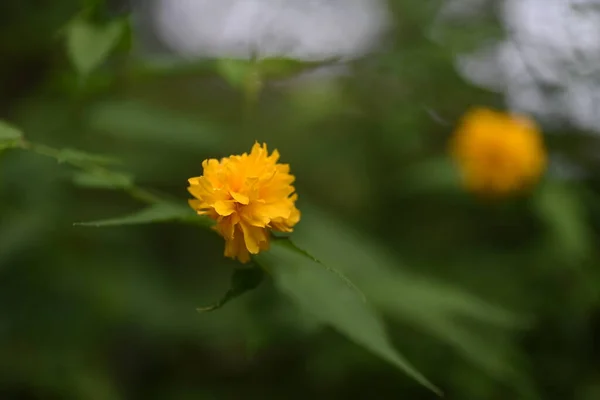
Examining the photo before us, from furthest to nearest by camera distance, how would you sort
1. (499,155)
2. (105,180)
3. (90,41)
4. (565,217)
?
1. (499,155)
2. (565,217)
3. (90,41)
4. (105,180)

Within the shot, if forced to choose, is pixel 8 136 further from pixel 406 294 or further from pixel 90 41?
pixel 406 294

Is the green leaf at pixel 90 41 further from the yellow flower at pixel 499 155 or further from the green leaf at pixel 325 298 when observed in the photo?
the yellow flower at pixel 499 155

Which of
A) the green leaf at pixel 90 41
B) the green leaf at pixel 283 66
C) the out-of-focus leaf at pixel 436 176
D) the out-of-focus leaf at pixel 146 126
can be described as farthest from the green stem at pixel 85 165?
the out-of-focus leaf at pixel 436 176

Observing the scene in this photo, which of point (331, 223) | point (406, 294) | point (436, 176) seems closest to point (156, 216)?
point (406, 294)

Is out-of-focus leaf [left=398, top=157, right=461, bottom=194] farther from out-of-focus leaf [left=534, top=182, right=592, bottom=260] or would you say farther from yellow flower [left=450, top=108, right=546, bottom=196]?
out-of-focus leaf [left=534, top=182, right=592, bottom=260]

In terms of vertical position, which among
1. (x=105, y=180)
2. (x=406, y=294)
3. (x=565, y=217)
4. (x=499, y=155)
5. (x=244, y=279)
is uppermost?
(x=499, y=155)

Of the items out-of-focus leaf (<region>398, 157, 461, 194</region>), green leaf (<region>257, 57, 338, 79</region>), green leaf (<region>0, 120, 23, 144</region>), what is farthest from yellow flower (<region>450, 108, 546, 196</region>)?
green leaf (<region>0, 120, 23, 144</region>)

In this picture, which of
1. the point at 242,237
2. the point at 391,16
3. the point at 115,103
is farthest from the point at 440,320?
the point at 391,16
